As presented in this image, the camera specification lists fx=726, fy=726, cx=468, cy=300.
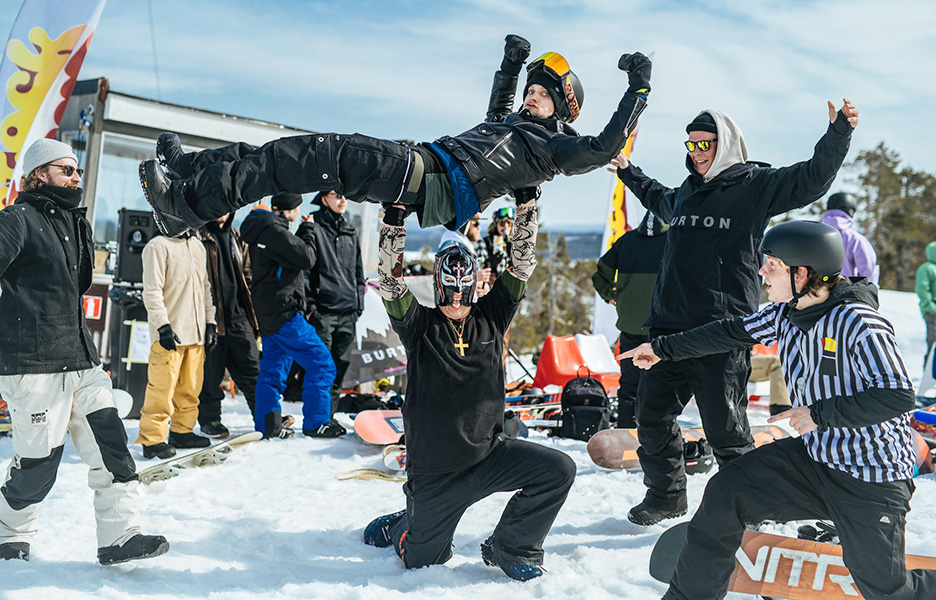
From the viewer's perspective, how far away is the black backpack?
6.79 meters

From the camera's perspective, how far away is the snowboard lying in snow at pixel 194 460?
512 centimetres

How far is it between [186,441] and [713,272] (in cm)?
449

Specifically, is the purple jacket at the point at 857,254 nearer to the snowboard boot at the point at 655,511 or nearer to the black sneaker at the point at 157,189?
the snowboard boot at the point at 655,511

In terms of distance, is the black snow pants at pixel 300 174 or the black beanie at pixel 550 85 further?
the black beanie at pixel 550 85

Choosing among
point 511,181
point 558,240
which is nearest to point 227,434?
point 511,181

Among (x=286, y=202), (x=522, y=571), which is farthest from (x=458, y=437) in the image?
(x=286, y=202)

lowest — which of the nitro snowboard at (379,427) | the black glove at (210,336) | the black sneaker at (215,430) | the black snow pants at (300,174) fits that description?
the black sneaker at (215,430)

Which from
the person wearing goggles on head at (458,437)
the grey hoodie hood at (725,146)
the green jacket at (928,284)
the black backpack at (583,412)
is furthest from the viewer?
Result: the green jacket at (928,284)

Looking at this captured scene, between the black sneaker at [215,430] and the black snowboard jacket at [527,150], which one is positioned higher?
the black snowboard jacket at [527,150]

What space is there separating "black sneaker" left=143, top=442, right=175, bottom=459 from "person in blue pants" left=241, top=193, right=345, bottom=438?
3.00ft

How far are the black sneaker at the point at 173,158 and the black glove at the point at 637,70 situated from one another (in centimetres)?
220

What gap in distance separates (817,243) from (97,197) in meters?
9.41

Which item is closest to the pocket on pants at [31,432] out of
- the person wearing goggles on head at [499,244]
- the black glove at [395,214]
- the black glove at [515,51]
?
the black glove at [395,214]

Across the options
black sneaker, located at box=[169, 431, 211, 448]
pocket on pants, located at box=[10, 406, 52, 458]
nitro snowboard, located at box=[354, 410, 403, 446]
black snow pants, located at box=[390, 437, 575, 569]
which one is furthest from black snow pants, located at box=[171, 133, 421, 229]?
black sneaker, located at box=[169, 431, 211, 448]
